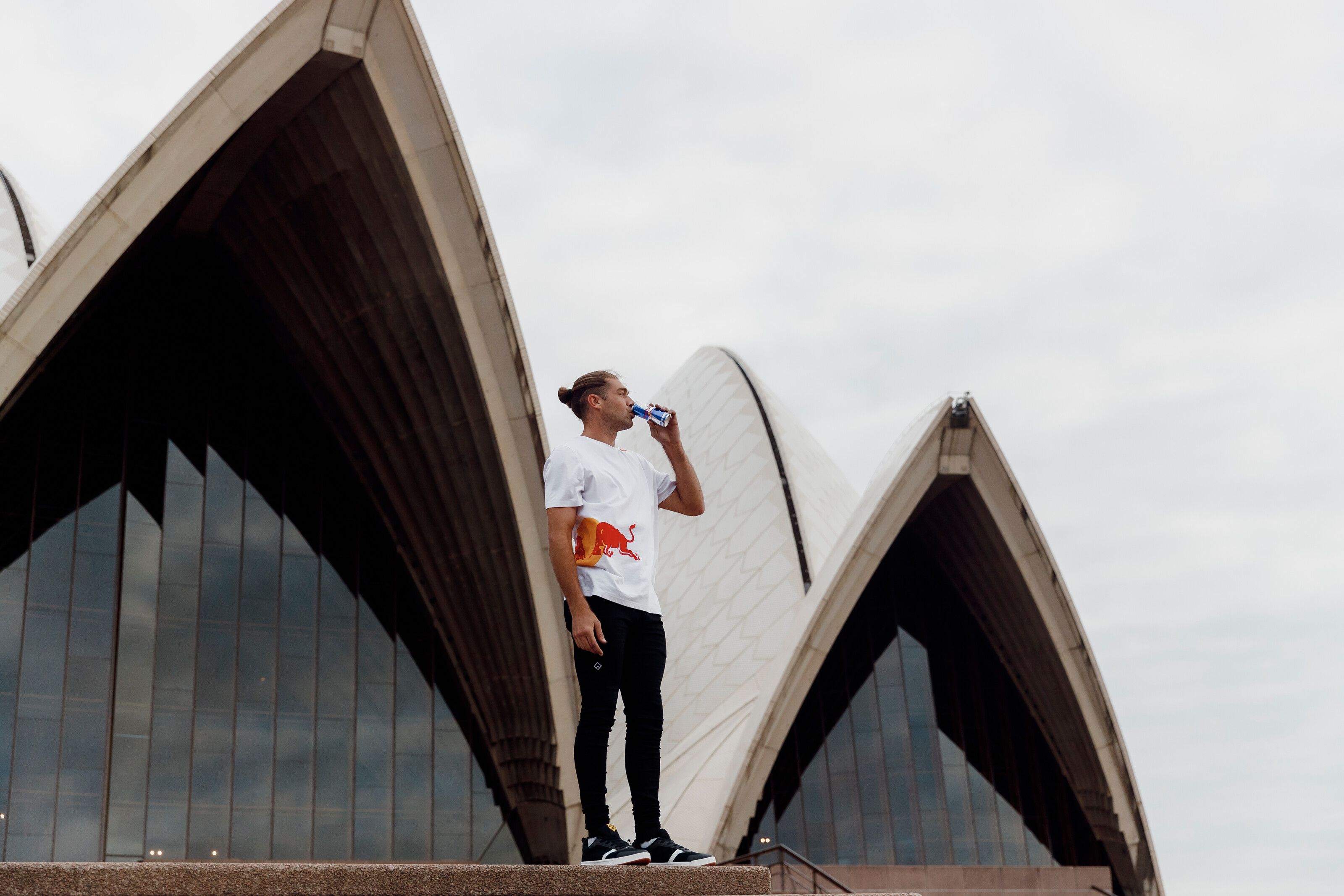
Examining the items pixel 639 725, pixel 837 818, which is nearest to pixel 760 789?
pixel 837 818

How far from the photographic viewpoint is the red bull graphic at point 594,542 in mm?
4688

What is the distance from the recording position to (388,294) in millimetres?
16594

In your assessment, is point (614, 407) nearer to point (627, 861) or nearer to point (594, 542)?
point (594, 542)

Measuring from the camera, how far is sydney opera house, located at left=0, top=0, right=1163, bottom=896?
50.3 ft

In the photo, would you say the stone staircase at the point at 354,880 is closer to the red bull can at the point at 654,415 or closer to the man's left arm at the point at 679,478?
the man's left arm at the point at 679,478

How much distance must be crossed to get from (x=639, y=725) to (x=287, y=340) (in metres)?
14.9

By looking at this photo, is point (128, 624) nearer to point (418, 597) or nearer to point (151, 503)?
point (151, 503)

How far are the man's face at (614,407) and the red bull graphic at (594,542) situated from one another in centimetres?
47

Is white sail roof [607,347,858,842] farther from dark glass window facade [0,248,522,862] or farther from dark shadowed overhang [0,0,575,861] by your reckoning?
dark glass window facade [0,248,522,862]

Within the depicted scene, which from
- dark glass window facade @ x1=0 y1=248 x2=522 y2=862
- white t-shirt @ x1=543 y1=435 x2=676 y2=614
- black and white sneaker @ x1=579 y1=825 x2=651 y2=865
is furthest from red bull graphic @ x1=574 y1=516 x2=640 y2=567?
dark glass window facade @ x1=0 y1=248 x2=522 y2=862

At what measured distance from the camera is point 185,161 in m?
14.5

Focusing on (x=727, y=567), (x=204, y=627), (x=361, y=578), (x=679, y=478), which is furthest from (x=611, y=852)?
(x=727, y=567)

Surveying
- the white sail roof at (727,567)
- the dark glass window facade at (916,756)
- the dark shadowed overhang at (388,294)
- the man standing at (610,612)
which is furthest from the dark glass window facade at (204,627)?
the man standing at (610,612)

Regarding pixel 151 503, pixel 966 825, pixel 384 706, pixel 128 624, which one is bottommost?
pixel 966 825
